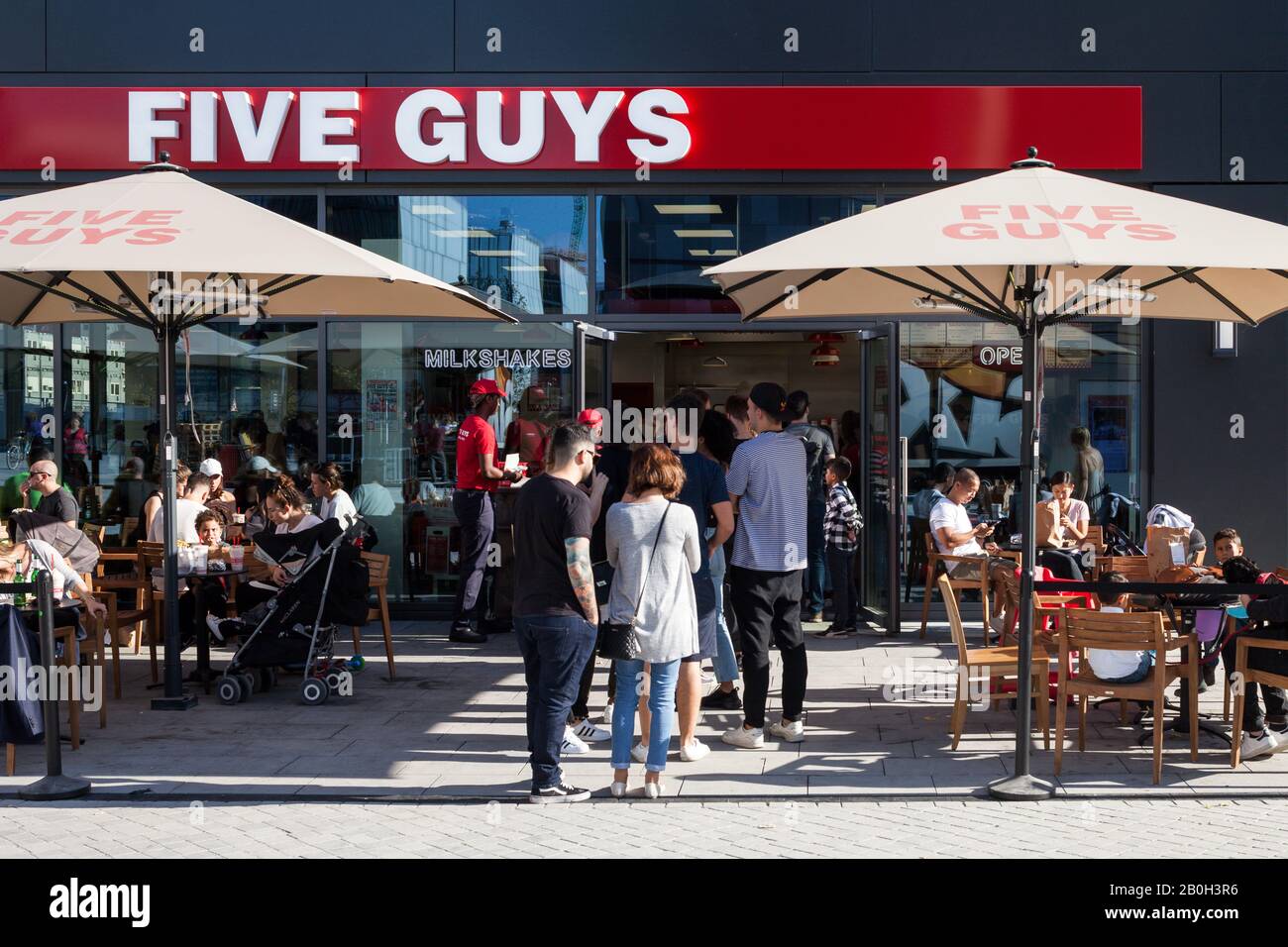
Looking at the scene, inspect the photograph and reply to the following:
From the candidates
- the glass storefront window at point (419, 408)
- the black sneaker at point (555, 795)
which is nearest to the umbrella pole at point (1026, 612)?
the black sneaker at point (555, 795)

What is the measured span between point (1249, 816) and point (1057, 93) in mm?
7246

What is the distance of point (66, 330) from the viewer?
12.1m

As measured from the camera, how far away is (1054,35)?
11.4 metres

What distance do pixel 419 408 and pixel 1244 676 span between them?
7311mm

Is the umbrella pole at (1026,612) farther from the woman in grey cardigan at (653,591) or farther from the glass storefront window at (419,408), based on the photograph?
the glass storefront window at (419,408)

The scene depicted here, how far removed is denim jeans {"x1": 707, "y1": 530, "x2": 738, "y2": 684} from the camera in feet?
26.0

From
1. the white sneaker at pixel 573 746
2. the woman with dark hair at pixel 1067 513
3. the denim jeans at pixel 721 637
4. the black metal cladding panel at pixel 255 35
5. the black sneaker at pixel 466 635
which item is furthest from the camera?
the black metal cladding panel at pixel 255 35

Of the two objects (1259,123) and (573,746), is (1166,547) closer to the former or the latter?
(573,746)

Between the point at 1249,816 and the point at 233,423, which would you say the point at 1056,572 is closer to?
the point at 1249,816

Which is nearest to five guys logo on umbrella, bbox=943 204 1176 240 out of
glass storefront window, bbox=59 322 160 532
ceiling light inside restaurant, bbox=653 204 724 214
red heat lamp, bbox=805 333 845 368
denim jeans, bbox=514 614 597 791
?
denim jeans, bbox=514 614 597 791

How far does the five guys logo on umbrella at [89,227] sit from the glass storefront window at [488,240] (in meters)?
4.23

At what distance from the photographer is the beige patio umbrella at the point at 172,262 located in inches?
277

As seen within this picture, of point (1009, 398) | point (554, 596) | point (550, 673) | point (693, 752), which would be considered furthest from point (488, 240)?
point (550, 673)
